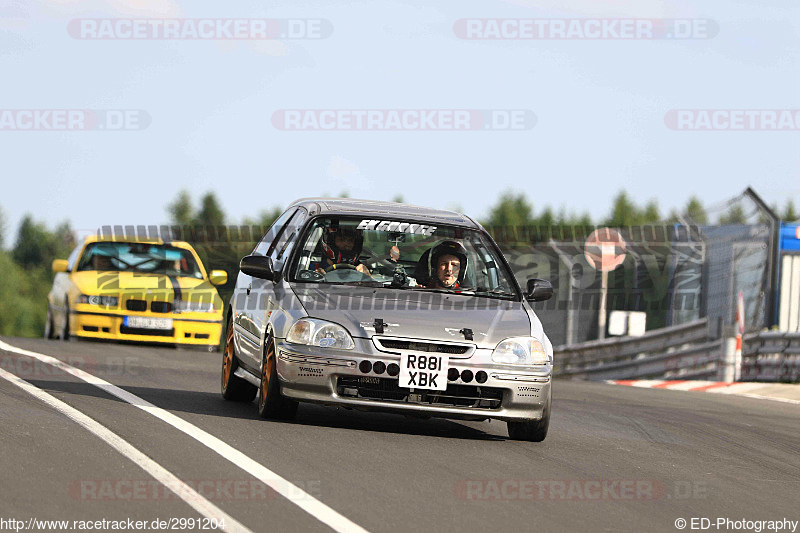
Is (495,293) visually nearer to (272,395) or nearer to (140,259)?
(272,395)

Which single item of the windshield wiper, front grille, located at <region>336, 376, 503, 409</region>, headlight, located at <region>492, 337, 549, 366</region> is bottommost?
front grille, located at <region>336, 376, 503, 409</region>

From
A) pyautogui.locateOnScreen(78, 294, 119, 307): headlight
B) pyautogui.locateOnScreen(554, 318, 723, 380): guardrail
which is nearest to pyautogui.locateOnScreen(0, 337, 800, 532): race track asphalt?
pyautogui.locateOnScreen(78, 294, 119, 307): headlight

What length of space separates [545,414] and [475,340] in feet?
2.65

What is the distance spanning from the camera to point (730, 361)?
1861cm

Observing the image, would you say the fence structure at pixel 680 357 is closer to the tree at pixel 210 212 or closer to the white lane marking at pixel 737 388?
the white lane marking at pixel 737 388

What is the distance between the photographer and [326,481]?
22.6 feet

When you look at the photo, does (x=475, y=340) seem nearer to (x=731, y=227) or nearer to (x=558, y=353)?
(x=558, y=353)

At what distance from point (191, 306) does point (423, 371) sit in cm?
1065

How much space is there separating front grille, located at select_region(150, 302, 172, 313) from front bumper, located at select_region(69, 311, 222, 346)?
0.47 ft

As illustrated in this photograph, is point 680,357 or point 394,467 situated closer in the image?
point 394,467

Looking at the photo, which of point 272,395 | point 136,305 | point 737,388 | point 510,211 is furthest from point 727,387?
point 510,211

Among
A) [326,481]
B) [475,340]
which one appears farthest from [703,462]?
[326,481]

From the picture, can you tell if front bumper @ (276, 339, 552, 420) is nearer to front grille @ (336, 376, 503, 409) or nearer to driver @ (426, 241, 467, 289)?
front grille @ (336, 376, 503, 409)

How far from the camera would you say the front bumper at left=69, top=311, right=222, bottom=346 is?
18266 millimetres
